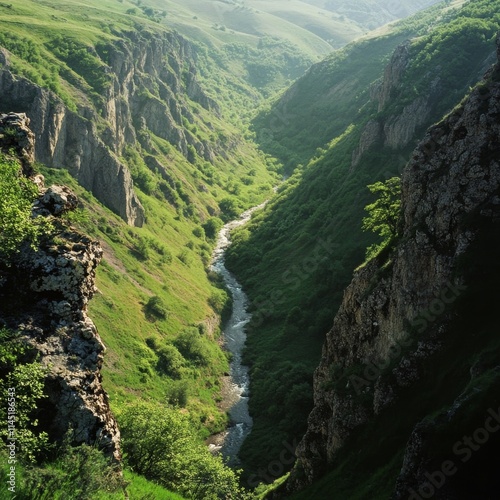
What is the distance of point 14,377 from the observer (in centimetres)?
2708

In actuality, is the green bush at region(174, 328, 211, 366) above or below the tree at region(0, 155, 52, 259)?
below

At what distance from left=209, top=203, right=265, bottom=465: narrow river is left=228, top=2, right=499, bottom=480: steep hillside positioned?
2.45 m

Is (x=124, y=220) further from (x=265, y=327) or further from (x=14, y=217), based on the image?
(x=14, y=217)

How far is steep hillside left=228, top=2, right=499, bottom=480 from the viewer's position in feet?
333

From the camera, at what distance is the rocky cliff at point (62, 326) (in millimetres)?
29467

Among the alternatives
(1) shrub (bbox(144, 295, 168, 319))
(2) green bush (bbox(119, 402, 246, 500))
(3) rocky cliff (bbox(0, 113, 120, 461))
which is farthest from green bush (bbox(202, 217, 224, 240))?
(3) rocky cliff (bbox(0, 113, 120, 461))

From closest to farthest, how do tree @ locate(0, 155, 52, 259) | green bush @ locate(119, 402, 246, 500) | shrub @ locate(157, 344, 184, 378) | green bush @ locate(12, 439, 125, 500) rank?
1. green bush @ locate(12, 439, 125, 500)
2. tree @ locate(0, 155, 52, 259)
3. green bush @ locate(119, 402, 246, 500)
4. shrub @ locate(157, 344, 184, 378)

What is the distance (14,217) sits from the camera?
29.5m

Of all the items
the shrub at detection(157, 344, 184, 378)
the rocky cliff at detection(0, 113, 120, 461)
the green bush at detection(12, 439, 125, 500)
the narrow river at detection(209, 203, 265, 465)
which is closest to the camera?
the green bush at detection(12, 439, 125, 500)

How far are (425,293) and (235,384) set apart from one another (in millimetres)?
69737

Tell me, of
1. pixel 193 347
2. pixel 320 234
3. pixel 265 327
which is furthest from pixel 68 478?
pixel 320 234

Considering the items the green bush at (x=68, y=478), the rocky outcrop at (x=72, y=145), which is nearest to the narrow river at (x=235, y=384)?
the rocky outcrop at (x=72, y=145)

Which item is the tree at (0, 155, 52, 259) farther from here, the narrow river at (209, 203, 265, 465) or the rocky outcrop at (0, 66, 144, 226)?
the rocky outcrop at (0, 66, 144, 226)

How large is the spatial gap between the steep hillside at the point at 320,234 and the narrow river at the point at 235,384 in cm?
245
